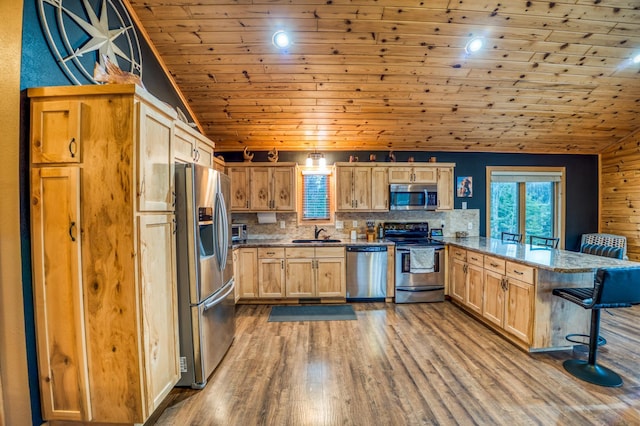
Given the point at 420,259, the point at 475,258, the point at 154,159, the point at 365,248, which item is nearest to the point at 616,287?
the point at 475,258

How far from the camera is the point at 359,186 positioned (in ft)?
14.8

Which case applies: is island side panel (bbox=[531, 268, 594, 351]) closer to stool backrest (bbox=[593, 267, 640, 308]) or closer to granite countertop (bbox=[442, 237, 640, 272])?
granite countertop (bbox=[442, 237, 640, 272])

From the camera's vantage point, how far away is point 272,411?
1.97 m

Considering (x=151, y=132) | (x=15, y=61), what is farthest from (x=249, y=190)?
(x=15, y=61)

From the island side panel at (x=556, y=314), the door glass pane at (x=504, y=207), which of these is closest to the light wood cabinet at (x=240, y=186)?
the island side panel at (x=556, y=314)

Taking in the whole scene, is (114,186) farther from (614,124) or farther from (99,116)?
(614,124)

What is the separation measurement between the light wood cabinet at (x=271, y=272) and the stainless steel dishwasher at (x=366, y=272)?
1.04m

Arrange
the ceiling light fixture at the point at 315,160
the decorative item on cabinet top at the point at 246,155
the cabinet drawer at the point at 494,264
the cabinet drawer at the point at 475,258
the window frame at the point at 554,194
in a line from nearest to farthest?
the cabinet drawer at the point at 494,264 < the cabinet drawer at the point at 475,258 < the ceiling light fixture at the point at 315,160 < the decorative item on cabinet top at the point at 246,155 < the window frame at the point at 554,194

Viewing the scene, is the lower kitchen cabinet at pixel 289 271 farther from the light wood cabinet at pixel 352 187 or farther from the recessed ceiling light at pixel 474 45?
the recessed ceiling light at pixel 474 45

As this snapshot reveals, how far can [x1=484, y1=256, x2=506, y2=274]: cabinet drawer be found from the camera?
10.1 ft

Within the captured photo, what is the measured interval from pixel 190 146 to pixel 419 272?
353 cm

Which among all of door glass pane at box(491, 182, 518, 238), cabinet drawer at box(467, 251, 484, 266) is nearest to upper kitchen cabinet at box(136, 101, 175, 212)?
cabinet drawer at box(467, 251, 484, 266)

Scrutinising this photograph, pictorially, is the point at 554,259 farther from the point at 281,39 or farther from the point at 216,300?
the point at 281,39

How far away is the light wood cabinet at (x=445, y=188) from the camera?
15.1ft
